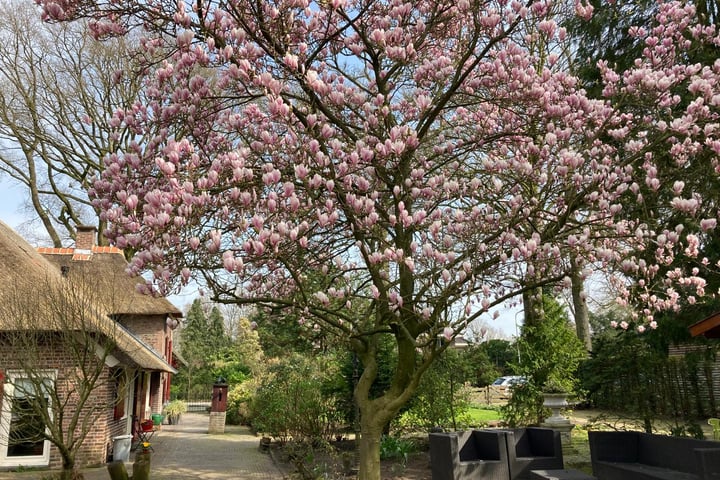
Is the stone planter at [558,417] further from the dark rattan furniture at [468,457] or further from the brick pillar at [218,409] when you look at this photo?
the brick pillar at [218,409]

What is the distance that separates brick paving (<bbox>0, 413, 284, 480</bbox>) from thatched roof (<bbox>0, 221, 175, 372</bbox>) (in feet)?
7.18

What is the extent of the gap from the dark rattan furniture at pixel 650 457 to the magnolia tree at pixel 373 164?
5.58 feet

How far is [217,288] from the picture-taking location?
5469 mm

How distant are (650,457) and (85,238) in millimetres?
Answer: 16185

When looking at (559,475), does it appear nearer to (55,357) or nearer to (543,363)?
(543,363)

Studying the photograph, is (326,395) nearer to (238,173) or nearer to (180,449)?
(180,449)

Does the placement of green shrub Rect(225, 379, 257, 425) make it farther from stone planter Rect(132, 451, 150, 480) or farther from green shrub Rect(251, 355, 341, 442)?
stone planter Rect(132, 451, 150, 480)

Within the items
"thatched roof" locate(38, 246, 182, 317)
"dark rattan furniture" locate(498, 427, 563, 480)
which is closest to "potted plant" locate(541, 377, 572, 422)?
"dark rattan furniture" locate(498, 427, 563, 480)

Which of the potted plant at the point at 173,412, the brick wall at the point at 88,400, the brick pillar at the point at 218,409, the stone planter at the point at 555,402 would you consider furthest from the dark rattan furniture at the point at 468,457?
the potted plant at the point at 173,412

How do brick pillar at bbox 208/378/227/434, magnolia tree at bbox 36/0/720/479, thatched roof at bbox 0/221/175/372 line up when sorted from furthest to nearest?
1. brick pillar at bbox 208/378/227/434
2. thatched roof at bbox 0/221/175/372
3. magnolia tree at bbox 36/0/720/479

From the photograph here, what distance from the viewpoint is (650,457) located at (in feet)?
23.2

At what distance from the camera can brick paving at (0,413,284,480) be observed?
33.4 ft

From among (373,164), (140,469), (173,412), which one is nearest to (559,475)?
(373,164)

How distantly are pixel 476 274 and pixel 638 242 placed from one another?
1.81 meters
